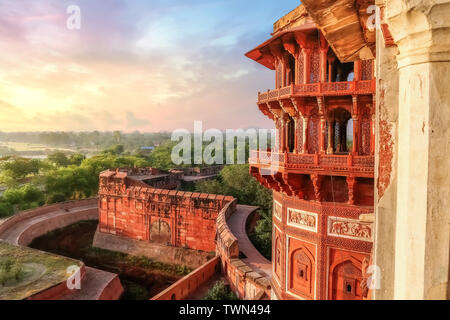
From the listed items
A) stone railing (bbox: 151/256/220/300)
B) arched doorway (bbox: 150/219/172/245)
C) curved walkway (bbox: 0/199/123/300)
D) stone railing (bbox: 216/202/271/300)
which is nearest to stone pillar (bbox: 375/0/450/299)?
stone railing (bbox: 216/202/271/300)

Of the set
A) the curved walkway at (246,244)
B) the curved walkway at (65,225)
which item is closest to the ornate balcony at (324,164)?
the curved walkway at (246,244)

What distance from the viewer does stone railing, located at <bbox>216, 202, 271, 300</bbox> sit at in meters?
11.0

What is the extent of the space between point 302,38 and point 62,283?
14.9 m

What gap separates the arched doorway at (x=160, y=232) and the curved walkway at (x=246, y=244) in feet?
17.3

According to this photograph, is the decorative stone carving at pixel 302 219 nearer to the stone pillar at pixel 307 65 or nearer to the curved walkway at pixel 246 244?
the stone pillar at pixel 307 65

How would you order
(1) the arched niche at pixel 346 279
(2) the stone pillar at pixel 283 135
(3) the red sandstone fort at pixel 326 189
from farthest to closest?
(2) the stone pillar at pixel 283 135 → (1) the arched niche at pixel 346 279 → (3) the red sandstone fort at pixel 326 189

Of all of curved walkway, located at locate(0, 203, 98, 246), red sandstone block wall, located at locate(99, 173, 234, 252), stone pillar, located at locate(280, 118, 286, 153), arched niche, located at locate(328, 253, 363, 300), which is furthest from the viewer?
curved walkway, located at locate(0, 203, 98, 246)

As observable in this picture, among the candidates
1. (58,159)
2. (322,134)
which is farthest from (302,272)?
(58,159)

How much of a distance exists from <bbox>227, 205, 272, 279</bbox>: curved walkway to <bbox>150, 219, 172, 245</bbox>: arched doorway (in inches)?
208

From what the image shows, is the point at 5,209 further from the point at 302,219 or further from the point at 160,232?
the point at 302,219

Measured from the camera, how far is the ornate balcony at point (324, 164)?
7.01 metres

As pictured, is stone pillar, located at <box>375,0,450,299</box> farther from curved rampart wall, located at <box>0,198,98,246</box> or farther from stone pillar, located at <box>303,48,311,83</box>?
curved rampart wall, located at <box>0,198,98,246</box>

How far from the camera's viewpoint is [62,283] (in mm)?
13961

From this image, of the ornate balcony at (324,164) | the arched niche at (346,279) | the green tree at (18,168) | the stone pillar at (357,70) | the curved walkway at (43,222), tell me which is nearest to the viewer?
the ornate balcony at (324,164)
